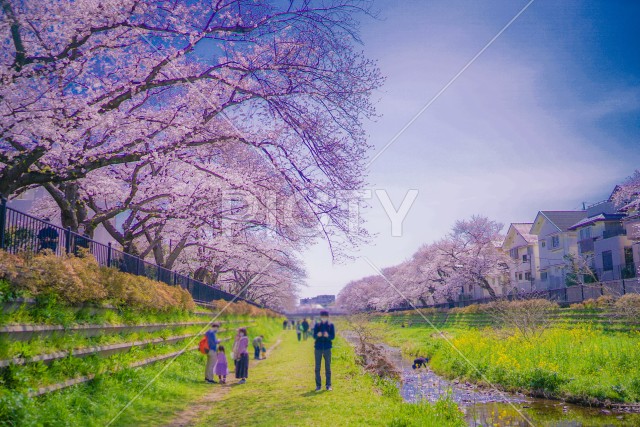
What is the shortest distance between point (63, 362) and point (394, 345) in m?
27.5

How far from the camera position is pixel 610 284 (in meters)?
26.3

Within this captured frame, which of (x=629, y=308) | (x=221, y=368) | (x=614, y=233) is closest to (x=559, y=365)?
(x=629, y=308)


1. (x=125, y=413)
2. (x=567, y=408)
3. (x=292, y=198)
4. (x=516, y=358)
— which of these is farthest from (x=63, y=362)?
(x=516, y=358)

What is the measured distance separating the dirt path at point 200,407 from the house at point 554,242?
40.4 metres

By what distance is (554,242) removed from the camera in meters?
48.7

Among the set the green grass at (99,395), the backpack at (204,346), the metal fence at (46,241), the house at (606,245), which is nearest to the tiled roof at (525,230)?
the house at (606,245)

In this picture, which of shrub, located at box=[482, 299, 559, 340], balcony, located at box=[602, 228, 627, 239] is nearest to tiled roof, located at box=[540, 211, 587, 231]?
balcony, located at box=[602, 228, 627, 239]

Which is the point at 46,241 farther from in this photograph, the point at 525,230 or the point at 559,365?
the point at 525,230

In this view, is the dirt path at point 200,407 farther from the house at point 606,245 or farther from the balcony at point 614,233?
the balcony at point 614,233

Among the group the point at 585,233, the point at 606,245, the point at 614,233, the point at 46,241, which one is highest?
the point at 585,233

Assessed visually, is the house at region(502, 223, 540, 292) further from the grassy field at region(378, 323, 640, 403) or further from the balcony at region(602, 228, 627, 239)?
the grassy field at region(378, 323, 640, 403)

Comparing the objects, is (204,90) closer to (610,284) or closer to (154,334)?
(154,334)

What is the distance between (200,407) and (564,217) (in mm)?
49529

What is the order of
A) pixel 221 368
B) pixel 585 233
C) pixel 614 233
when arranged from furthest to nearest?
pixel 585 233
pixel 614 233
pixel 221 368
